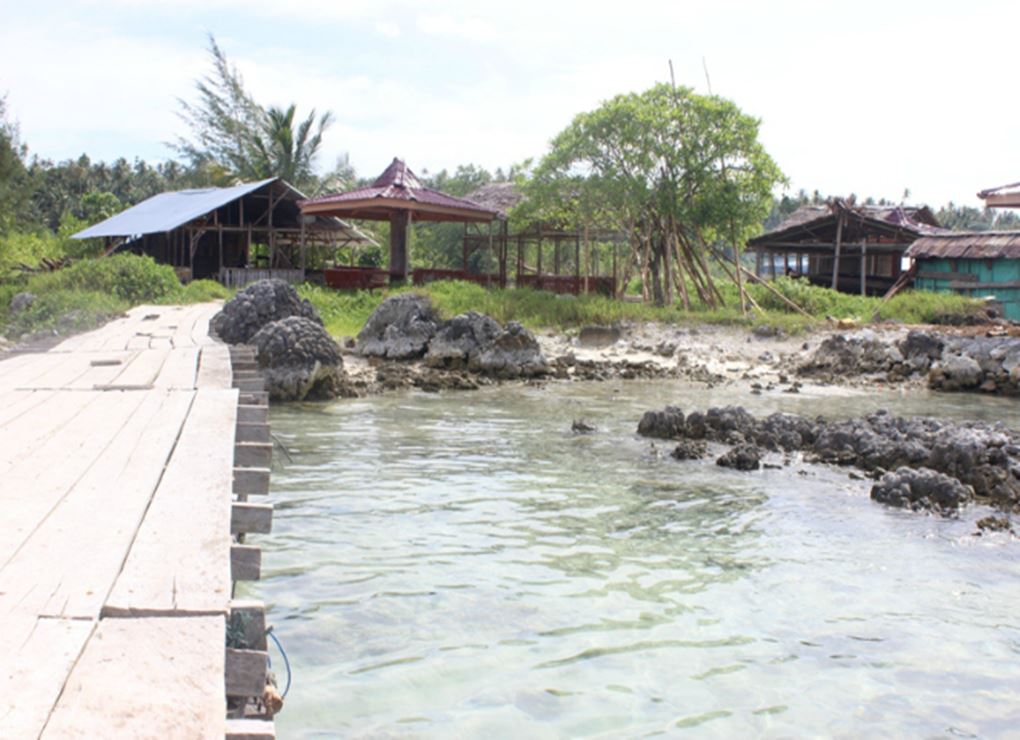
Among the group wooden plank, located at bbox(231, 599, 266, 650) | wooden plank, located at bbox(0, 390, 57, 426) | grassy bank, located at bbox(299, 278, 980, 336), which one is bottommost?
wooden plank, located at bbox(231, 599, 266, 650)

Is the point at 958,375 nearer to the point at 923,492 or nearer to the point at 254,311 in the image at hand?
the point at 923,492

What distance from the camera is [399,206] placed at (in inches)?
990

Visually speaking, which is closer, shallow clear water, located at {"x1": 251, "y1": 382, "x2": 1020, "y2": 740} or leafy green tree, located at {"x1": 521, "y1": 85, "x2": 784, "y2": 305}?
shallow clear water, located at {"x1": 251, "y1": 382, "x2": 1020, "y2": 740}

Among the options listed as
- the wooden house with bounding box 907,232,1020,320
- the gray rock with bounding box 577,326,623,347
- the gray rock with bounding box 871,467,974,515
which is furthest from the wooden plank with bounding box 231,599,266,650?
the wooden house with bounding box 907,232,1020,320

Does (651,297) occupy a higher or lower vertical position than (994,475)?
higher

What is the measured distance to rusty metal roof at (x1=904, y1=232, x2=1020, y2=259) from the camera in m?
28.0

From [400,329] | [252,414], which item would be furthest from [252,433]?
[400,329]

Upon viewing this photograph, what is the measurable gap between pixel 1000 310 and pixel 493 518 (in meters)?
23.5

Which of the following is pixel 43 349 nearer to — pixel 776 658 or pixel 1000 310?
pixel 776 658

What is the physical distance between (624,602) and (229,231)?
29.3 m

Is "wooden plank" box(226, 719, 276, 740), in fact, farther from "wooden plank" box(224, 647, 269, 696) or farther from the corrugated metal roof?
the corrugated metal roof

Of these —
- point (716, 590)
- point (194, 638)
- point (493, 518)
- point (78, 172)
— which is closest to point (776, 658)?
point (716, 590)

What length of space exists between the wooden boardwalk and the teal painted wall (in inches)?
1051

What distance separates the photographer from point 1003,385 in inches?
746
